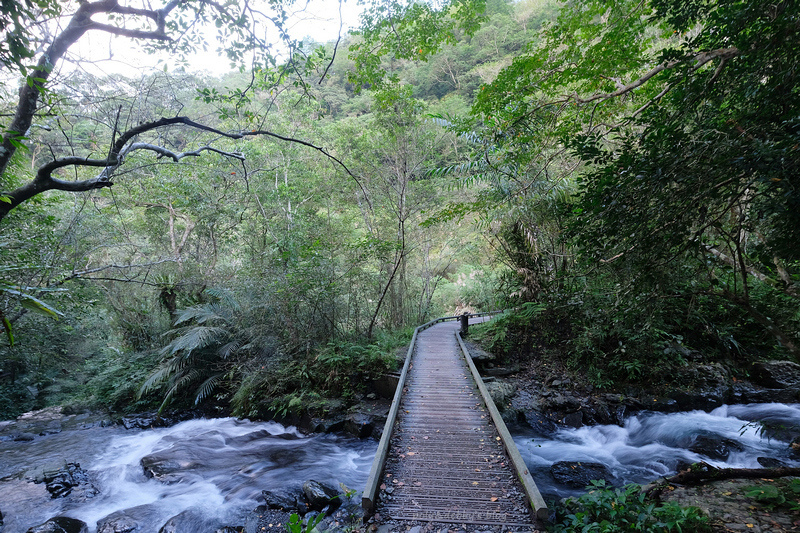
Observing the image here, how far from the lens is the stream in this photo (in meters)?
6.10

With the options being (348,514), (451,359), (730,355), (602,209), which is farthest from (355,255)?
(730,355)

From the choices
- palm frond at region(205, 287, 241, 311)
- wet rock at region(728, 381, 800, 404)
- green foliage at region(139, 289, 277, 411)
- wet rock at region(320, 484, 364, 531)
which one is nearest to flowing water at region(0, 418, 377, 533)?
wet rock at region(320, 484, 364, 531)

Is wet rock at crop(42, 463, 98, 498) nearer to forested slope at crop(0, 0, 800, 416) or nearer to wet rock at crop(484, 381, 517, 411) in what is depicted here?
forested slope at crop(0, 0, 800, 416)

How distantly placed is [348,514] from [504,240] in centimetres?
899

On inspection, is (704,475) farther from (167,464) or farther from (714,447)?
(167,464)

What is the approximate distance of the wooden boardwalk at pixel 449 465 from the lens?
4.13 meters

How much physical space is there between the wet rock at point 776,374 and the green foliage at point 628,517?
6.59 m

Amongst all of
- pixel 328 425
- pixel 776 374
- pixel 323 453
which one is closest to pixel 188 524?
pixel 323 453

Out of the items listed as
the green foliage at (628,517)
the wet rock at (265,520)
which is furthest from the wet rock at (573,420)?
the wet rock at (265,520)

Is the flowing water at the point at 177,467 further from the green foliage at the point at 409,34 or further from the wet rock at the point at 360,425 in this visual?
the green foliage at the point at 409,34

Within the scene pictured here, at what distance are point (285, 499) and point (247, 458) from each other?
2.34 metres

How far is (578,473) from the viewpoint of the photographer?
6387 mm

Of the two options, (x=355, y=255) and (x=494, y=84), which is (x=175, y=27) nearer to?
(x=494, y=84)

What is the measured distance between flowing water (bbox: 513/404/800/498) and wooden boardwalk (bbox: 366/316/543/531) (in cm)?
157
